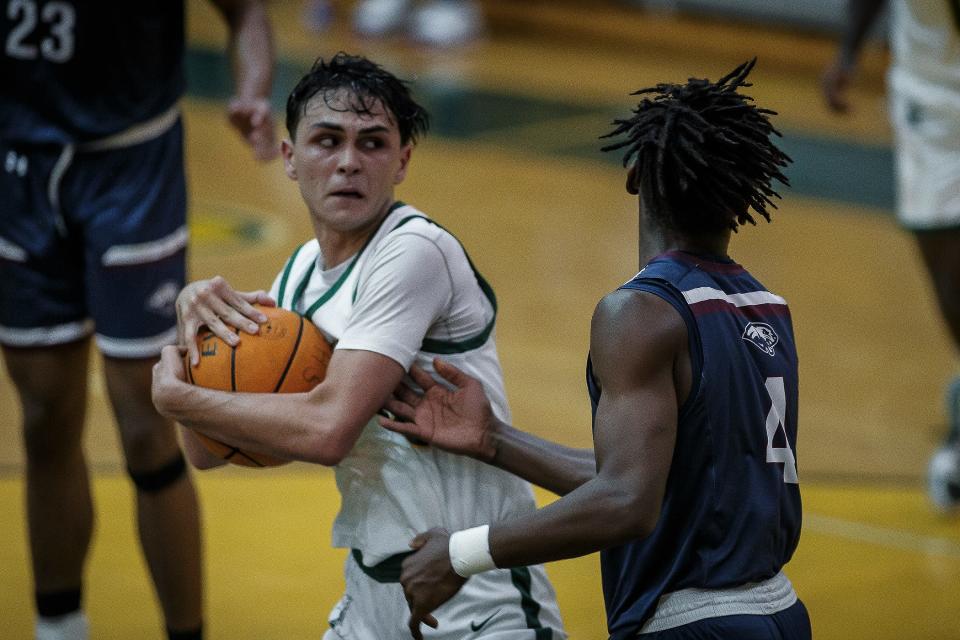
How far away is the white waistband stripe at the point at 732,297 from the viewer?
2916 mm

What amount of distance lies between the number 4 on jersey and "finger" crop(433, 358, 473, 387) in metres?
0.79

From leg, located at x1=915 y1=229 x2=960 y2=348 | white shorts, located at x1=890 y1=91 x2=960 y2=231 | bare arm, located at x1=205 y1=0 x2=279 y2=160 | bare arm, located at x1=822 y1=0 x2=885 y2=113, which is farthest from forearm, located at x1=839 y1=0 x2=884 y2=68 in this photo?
bare arm, located at x1=205 y1=0 x2=279 y2=160

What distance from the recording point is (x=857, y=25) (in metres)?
6.75

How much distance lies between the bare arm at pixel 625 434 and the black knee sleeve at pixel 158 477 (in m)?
1.75

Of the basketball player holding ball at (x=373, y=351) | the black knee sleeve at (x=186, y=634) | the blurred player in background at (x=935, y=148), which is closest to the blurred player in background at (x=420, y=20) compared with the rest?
the blurred player in background at (x=935, y=148)

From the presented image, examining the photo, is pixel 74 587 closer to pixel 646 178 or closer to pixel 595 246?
pixel 646 178

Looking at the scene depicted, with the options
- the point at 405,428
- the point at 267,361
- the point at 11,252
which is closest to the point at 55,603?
the point at 11,252

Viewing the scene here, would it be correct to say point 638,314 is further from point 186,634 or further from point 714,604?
point 186,634

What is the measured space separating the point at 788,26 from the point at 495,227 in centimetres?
764

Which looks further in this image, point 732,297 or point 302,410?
point 302,410

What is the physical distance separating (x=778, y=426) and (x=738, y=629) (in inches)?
16.2

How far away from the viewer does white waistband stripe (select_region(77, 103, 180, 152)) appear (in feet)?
14.4

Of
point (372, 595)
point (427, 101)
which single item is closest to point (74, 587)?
point (372, 595)

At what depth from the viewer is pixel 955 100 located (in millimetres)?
5906
